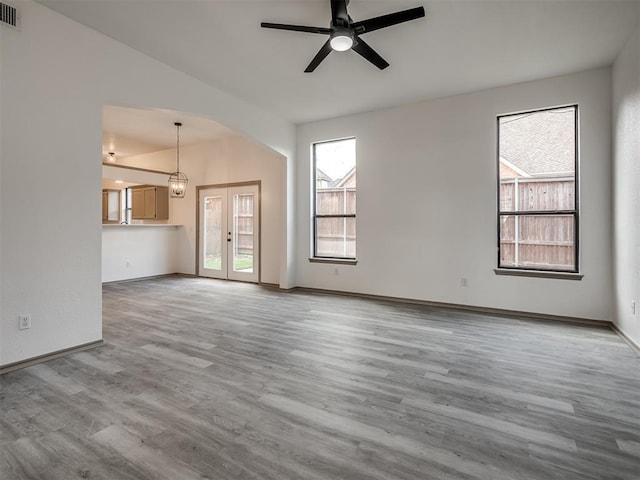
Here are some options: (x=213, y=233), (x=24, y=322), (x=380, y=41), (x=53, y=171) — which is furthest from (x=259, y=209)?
(x=24, y=322)

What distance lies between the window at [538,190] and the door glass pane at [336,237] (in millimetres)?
2345

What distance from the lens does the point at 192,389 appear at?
2432 mm

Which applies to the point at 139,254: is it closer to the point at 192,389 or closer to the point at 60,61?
the point at 60,61

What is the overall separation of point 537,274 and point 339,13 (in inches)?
155

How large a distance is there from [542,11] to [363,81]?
6.59ft

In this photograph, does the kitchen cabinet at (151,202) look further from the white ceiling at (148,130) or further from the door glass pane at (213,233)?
the door glass pane at (213,233)

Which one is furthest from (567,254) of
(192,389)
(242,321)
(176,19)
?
(176,19)

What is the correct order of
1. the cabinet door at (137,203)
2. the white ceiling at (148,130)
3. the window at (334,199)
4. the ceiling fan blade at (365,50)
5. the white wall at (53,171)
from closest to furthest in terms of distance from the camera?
the white wall at (53,171)
the ceiling fan blade at (365,50)
the white ceiling at (148,130)
the window at (334,199)
the cabinet door at (137,203)

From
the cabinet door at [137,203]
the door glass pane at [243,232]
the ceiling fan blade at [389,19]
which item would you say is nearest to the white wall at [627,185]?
the ceiling fan blade at [389,19]

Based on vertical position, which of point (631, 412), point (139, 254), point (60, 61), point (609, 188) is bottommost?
point (631, 412)

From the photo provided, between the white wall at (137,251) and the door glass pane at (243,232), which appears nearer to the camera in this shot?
the white wall at (137,251)

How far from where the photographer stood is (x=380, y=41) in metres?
3.42

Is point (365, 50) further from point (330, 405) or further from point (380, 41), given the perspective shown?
point (330, 405)

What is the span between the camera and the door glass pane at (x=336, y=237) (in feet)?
19.4
